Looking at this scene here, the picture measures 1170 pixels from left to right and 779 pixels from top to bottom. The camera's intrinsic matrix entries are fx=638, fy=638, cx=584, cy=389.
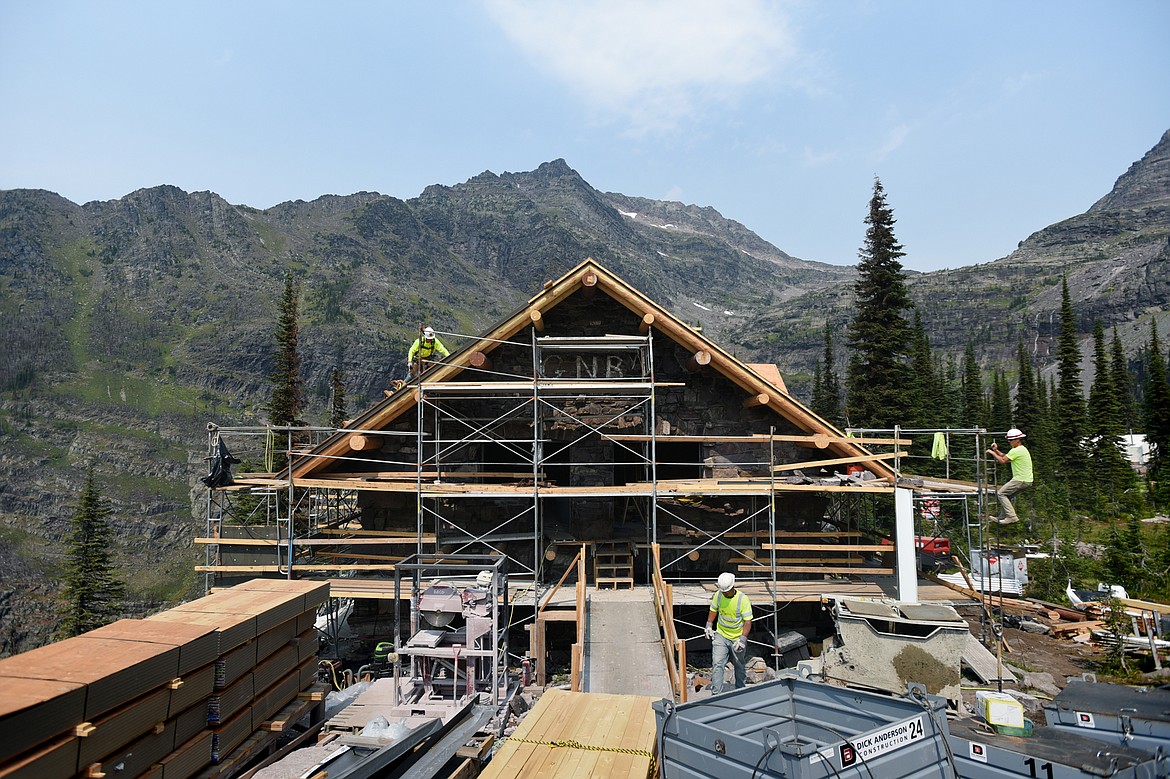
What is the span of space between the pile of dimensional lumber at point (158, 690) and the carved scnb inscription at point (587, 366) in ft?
24.0

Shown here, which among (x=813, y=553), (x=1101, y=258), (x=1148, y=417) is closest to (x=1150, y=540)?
(x=813, y=553)

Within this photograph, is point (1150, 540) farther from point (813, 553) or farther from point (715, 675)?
point (715, 675)

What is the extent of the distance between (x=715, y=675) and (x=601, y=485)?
19.0 ft

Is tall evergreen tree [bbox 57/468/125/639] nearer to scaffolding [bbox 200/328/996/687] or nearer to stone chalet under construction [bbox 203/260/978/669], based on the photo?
stone chalet under construction [bbox 203/260/978/669]

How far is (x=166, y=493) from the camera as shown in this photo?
247 feet

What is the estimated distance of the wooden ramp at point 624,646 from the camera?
9.15 metres

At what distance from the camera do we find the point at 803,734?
5.43 meters

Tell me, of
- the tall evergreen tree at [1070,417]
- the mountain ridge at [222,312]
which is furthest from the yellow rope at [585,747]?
the tall evergreen tree at [1070,417]

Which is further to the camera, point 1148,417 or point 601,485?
point 1148,417

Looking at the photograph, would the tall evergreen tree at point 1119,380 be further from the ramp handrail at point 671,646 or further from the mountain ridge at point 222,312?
the mountain ridge at point 222,312

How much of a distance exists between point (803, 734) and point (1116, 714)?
3050mm

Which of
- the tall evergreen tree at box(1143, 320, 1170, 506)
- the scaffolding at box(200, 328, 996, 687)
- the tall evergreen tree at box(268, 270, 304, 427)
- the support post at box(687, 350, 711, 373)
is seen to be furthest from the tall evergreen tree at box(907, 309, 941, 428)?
the tall evergreen tree at box(268, 270, 304, 427)

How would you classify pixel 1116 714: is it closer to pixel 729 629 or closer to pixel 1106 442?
pixel 729 629

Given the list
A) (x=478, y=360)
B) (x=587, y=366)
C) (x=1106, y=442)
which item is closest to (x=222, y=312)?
(x=478, y=360)
